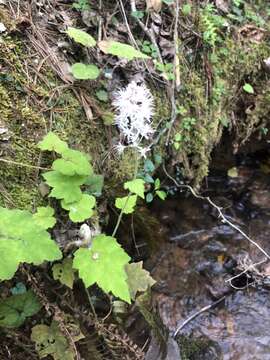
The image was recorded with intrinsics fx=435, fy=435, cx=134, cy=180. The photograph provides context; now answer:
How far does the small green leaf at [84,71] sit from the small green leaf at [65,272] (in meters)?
0.98

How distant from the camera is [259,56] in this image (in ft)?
11.0

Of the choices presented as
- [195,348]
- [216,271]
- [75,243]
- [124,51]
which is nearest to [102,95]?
[124,51]

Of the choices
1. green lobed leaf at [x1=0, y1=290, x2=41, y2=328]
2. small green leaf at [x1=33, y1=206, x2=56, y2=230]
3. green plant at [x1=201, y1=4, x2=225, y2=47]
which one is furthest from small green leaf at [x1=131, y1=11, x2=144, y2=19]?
green lobed leaf at [x1=0, y1=290, x2=41, y2=328]

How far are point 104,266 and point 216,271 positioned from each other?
4.86ft

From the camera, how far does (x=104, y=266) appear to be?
70.5 inches

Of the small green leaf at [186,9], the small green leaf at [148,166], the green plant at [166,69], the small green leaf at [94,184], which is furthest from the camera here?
the small green leaf at [186,9]

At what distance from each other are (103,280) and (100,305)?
0.53m

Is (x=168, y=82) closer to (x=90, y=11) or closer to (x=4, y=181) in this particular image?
(x=90, y=11)

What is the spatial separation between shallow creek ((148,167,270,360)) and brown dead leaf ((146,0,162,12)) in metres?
1.37

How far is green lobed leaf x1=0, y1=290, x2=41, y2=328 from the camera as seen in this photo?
1.89m

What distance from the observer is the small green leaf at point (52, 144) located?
2.08 meters

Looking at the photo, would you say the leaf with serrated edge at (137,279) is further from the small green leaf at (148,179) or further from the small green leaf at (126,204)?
the small green leaf at (148,179)

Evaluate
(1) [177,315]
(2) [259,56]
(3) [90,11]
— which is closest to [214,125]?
(2) [259,56]

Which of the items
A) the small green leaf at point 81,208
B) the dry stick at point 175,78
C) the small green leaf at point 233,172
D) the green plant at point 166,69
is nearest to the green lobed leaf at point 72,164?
the small green leaf at point 81,208
